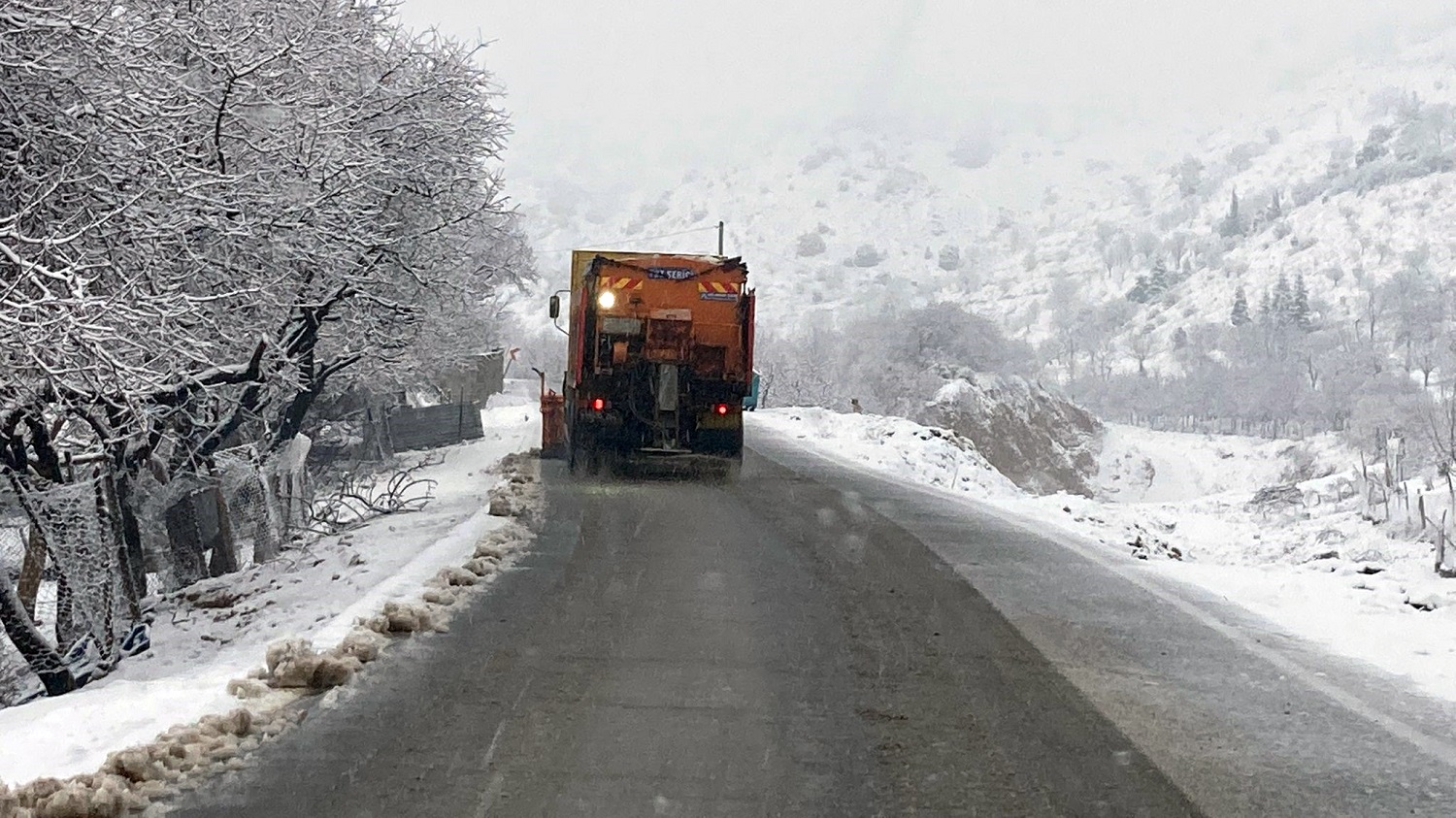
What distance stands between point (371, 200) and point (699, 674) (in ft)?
29.5

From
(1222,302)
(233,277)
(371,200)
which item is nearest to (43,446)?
(233,277)

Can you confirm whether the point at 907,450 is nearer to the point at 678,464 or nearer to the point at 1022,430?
the point at 678,464

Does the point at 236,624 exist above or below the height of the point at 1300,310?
below

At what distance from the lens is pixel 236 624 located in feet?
37.1

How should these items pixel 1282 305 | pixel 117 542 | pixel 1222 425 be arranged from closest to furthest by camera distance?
1. pixel 117 542
2. pixel 1222 425
3. pixel 1282 305

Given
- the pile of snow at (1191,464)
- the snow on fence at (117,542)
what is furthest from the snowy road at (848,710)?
the pile of snow at (1191,464)

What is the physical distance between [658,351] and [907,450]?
34.5 ft

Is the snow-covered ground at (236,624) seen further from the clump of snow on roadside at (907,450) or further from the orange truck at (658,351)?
the clump of snow on roadside at (907,450)

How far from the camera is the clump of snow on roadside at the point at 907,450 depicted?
2448 cm

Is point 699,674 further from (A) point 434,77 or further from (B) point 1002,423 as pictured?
(B) point 1002,423

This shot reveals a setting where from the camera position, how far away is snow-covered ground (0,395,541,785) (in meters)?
4.97

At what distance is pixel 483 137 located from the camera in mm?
17594

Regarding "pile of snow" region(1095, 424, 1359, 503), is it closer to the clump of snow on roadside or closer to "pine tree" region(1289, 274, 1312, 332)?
the clump of snow on roadside

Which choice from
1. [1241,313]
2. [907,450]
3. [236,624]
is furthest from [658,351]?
[1241,313]
